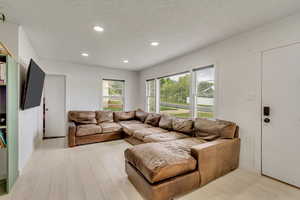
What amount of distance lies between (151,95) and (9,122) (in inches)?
156

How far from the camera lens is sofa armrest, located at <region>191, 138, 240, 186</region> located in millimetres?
1947

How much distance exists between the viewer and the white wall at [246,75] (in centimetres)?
210

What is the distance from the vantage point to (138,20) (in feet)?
6.89

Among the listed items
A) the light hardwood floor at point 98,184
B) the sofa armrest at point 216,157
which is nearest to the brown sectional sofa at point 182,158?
the sofa armrest at point 216,157

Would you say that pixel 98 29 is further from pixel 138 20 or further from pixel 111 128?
pixel 111 128

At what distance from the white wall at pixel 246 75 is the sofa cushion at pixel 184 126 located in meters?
0.61

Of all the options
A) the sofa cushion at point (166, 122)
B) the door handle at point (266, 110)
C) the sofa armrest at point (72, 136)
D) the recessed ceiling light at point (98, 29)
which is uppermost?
the recessed ceiling light at point (98, 29)

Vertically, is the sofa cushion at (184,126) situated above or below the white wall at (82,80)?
below

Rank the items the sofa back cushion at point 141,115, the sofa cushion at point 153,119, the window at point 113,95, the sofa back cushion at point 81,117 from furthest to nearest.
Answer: the window at point 113,95 → the sofa back cushion at point 141,115 → the sofa back cushion at point 81,117 → the sofa cushion at point 153,119

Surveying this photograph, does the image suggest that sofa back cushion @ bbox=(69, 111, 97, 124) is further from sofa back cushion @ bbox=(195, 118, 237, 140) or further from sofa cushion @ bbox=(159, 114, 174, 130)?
sofa back cushion @ bbox=(195, 118, 237, 140)

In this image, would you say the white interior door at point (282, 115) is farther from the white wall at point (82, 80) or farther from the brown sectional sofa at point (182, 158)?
the white wall at point (82, 80)

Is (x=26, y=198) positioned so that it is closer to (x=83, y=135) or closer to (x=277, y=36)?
(x=83, y=135)

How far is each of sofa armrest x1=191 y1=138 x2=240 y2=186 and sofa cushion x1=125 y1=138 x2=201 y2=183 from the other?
14 centimetres

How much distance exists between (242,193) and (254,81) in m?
1.71
